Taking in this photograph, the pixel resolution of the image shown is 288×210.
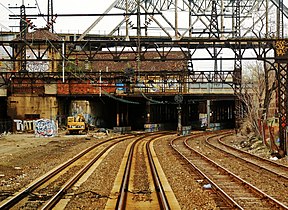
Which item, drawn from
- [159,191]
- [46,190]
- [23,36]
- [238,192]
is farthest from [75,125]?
[238,192]

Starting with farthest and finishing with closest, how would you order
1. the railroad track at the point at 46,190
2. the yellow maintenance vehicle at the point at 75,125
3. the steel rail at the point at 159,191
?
1. the yellow maintenance vehicle at the point at 75,125
2. the railroad track at the point at 46,190
3. the steel rail at the point at 159,191

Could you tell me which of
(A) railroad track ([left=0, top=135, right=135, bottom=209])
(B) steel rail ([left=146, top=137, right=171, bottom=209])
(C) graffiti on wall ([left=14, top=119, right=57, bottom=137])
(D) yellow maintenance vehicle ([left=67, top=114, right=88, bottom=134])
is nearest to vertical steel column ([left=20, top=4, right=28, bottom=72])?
(C) graffiti on wall ([left=14, top=119, right=57, bottom=137])

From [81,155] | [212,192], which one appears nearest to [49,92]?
[81,155]

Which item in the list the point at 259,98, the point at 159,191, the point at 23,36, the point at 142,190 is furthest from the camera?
the point at 23,36

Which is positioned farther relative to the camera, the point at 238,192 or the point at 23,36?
the point at 23,36

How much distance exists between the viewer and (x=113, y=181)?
16.2 meters

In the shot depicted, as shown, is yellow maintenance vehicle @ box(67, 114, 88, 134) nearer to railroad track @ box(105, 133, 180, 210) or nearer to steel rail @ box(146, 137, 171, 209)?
railroad track @ box(105, 133, 180, 210)

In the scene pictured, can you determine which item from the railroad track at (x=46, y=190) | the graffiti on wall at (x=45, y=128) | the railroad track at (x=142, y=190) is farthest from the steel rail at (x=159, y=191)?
the graffiti on wall at (x=45, y=128)

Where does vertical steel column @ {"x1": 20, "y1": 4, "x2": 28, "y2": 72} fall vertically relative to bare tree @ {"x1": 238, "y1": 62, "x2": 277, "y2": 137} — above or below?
above

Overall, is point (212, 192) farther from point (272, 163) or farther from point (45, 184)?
point (272, 163)

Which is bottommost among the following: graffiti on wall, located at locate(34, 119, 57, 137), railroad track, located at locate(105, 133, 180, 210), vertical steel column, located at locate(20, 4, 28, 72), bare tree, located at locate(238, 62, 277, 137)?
railroad track, located at locate(105, 133, 180, 210)

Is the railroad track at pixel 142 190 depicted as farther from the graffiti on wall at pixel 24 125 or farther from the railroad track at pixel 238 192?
the graffiti on wall at pixel 24 125

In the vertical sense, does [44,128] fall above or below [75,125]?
below

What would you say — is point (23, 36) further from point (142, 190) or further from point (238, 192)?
point (238, 192)
